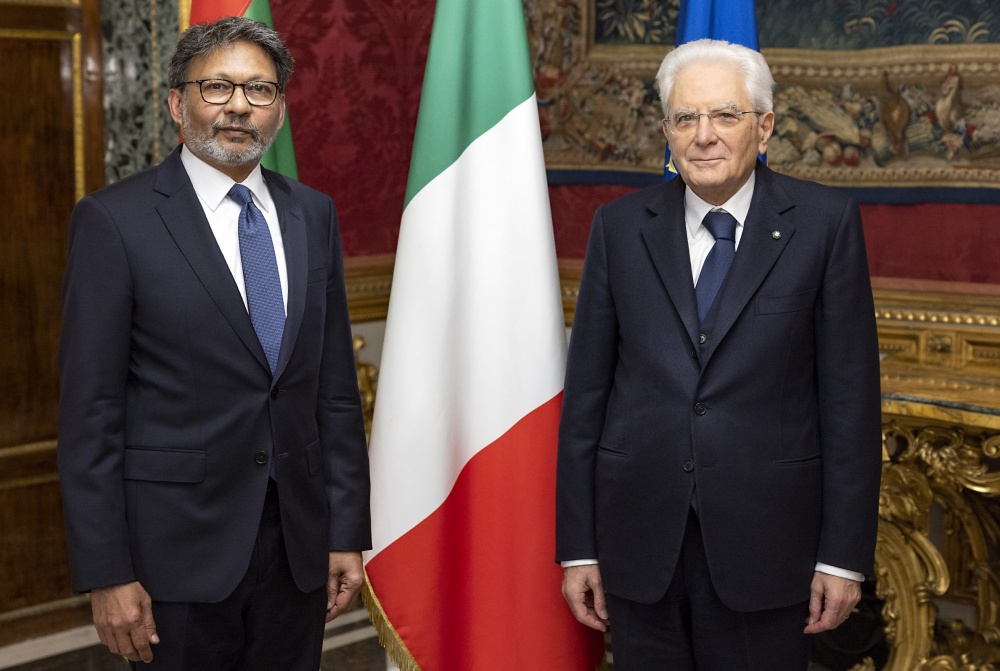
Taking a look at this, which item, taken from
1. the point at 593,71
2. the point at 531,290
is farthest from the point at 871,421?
the point at 593,71

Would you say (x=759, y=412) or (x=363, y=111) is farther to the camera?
(x=363, y=111)

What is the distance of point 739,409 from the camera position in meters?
2.12

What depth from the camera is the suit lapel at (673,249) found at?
2160 millimetres

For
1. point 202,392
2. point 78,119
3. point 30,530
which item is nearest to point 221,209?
point 202,392

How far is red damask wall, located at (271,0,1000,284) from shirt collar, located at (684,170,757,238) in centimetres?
230

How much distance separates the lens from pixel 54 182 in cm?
412

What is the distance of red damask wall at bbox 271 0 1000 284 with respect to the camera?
14.7 feet

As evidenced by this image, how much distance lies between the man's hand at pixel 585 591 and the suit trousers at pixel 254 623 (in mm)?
513

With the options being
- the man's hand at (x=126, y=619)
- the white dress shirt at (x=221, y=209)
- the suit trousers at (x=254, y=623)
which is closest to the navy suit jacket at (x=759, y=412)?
the suit trousers at (x=254, y=623)

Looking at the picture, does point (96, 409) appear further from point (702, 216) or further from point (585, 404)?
point (702, 216)

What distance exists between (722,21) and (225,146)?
4.26 feet

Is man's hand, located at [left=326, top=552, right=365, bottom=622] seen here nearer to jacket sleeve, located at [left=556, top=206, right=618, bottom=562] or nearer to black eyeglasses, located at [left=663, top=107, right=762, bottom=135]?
jacket sleeve, located at [left=556, top=206, right=618, bottom=562]

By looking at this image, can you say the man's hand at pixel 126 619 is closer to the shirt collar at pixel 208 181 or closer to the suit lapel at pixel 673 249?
the shirt collar at pixel 208 181

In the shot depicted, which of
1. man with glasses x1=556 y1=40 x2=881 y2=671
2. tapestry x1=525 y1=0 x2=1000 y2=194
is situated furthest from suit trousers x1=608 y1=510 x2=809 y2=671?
tapestry x1=525 y1=0 x2=1000 y2=194
